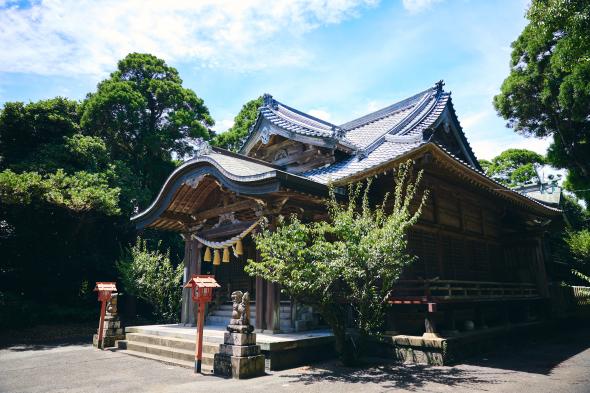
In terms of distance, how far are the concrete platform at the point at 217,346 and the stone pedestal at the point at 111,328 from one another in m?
0.98

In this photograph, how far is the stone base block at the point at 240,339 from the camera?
768 centimetres

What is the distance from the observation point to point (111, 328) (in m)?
12.6

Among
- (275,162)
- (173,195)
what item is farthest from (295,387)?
(275,162)

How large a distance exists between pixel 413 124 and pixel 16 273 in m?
Result: 19.5

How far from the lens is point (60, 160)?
64.3ft

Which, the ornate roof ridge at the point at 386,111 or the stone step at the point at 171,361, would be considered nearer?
the stone step at the point at 171,361

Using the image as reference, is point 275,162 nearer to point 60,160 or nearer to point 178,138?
point 60,160

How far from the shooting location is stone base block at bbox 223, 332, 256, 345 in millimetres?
7676

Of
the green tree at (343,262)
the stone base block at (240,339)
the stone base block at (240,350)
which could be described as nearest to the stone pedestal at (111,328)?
the stone base block at (240,350)

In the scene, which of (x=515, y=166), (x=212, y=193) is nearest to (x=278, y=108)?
(x=212, y=193)

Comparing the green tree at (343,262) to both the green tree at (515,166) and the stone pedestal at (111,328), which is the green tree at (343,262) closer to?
the stone pedestal at (111,328)

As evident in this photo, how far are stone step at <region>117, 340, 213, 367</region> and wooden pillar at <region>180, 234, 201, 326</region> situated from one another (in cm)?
191

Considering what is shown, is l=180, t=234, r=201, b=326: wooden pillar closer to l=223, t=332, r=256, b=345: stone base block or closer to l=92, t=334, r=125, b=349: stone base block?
l=92, t=334, r=125, b=349: stone base block

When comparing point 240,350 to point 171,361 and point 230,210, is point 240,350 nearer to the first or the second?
point 171,361
